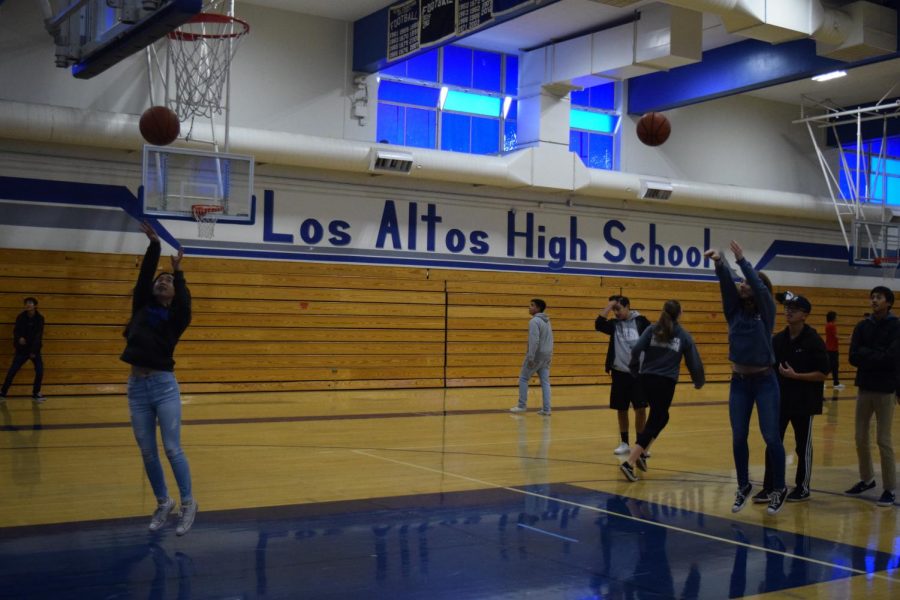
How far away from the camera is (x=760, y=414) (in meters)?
7.32

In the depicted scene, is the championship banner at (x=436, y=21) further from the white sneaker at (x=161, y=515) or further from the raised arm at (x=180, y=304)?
the white sneaker at (x=161, y=515)

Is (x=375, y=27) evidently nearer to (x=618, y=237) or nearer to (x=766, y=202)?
(x=618, y=237)

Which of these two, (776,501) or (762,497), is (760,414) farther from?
(762,497)

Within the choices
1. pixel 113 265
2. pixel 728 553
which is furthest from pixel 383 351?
pixel 728 553

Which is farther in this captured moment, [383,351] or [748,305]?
[383,351]

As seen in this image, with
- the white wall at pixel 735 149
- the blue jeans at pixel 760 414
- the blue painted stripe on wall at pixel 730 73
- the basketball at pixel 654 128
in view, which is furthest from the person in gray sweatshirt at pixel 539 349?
the white wall at pixel 735 149

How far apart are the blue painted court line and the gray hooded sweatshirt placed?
6.83 m

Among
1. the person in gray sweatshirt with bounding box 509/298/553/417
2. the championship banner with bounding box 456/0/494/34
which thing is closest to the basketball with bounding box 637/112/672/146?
the championship banner with bounding box 456/0/494/34

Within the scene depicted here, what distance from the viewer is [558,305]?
778 inches

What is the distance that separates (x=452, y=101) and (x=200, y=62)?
6.37 meters

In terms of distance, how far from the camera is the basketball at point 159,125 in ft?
39.4

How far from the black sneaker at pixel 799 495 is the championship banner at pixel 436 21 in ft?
30.1

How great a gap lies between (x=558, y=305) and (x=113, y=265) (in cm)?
900

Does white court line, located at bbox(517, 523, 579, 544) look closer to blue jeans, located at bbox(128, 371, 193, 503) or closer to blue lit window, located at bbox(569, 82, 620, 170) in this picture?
blue jeans, located at bbox(128, 371, 193, 503)
